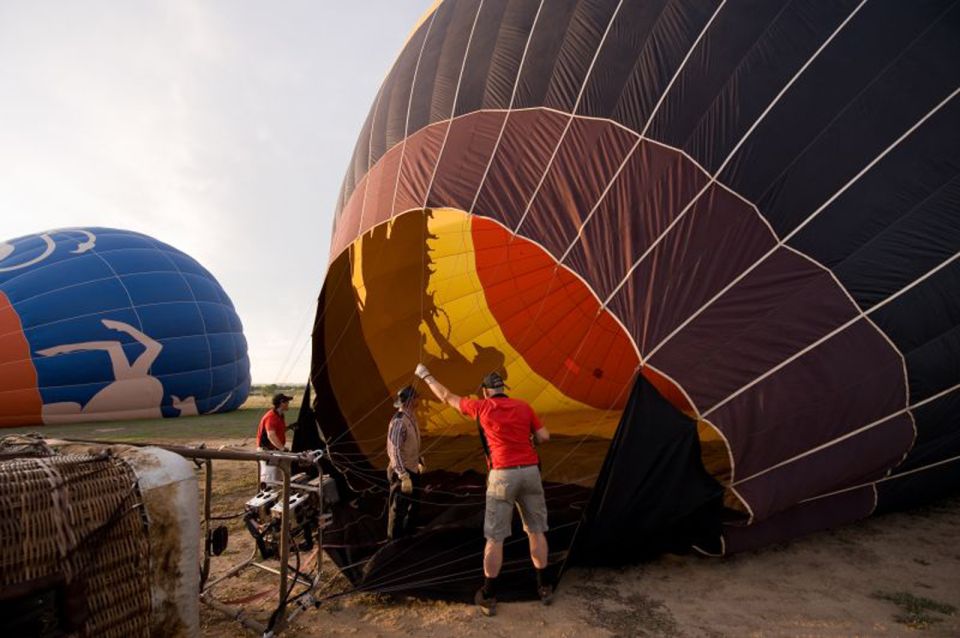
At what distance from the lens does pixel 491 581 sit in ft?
10.2

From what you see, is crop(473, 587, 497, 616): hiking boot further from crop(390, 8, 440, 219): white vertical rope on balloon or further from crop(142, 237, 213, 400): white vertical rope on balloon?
crop(142, 237, 213, 400): white vertical rope on balloon

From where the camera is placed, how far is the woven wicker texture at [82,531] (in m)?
1.36

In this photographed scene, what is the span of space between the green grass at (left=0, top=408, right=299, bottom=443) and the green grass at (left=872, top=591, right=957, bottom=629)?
899cm

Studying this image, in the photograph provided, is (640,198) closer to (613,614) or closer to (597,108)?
(597,108)

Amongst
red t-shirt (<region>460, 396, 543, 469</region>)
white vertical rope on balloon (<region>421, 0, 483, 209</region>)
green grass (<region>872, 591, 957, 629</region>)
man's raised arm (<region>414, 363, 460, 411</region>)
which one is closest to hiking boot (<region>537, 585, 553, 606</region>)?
red t-shirt (<region>460, 396, 543, 469</region>)

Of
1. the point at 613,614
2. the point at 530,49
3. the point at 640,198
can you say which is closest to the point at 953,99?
the point at 640,198

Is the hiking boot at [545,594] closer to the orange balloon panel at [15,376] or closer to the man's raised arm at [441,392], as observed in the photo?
the man's raised arm at [441,392]

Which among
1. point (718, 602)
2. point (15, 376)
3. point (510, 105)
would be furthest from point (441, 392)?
point (15, 376)

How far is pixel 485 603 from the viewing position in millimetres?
3076

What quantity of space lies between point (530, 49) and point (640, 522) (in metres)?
3.33

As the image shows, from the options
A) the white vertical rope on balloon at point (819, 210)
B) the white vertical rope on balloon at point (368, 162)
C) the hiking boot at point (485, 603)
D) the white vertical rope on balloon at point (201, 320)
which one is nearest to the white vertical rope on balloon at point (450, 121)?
the white vertical rope on balloon at point (368, 162)

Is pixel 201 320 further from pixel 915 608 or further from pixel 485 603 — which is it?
pixel 915 608

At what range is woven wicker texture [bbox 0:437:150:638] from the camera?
4.47ft

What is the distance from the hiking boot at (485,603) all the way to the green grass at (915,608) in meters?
2.05
